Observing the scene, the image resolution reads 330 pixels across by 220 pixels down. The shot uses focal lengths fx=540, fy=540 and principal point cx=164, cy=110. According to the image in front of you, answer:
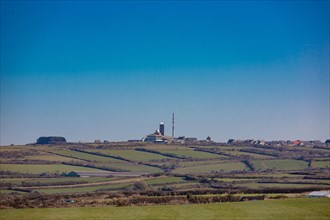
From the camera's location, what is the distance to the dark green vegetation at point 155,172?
6820 centimetres

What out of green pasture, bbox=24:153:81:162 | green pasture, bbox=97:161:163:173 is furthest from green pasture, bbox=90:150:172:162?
green pasture, bbox=24:153:81:162

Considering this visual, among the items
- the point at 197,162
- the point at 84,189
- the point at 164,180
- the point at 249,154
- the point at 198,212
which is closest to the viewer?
the point at 198,212

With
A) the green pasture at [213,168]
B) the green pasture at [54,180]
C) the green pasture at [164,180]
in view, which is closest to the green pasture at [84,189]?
the green pasture at [164,180]

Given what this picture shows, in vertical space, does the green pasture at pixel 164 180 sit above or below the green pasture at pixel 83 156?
below

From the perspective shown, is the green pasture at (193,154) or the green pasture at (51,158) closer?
the green pasture at (51,158)

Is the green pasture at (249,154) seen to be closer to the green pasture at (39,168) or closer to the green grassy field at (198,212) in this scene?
the green pasture at (39,168)

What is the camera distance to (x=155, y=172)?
108 meters

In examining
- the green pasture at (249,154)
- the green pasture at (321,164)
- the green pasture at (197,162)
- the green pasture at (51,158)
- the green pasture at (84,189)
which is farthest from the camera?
the green pasture at (249,154)

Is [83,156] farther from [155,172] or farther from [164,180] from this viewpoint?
[164,180]

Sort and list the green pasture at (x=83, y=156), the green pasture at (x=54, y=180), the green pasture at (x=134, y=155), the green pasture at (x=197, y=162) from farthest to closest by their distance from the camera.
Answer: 1. the green pasture at (x=134, y=155)
2. the green pasture at (x=83, y=156)
3. the green pasture at (x=197, y=162)
4. the green pasture at (x=54, y=180)

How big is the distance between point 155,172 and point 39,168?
74.1ft

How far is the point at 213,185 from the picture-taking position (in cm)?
8150

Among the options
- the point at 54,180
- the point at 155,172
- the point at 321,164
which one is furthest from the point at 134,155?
the point at 321,164

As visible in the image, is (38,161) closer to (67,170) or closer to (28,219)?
(67,170)
